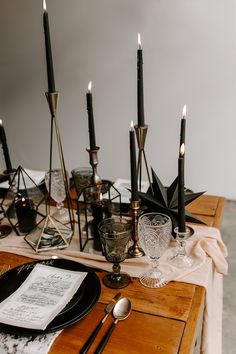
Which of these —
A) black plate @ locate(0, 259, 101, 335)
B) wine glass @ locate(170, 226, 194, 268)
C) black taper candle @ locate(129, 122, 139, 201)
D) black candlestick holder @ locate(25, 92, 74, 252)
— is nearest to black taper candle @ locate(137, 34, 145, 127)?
black taper candle @ locate(129, 122, 139, 201)

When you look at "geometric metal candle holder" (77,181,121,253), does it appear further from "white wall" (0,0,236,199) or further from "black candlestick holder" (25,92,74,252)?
"white wall" (0,0,236,199)

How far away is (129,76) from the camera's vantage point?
Answer: 2652 millimetres

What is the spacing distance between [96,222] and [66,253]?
124mm

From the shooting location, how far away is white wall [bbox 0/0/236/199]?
7.97ft

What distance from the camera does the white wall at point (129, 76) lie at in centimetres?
243

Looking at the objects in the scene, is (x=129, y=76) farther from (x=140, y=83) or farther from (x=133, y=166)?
(x=133, y=166)

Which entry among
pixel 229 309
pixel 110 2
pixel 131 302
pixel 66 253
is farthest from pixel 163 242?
pixel 110 2

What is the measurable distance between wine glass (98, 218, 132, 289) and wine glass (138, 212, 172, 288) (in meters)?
0.04

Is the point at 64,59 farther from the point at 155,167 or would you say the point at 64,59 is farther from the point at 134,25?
the point at 155,167

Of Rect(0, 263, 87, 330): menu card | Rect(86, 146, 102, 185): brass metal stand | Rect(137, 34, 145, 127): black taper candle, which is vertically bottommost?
Rect(0, 263, 87, 330): menu card

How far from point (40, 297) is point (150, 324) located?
0.27 meters

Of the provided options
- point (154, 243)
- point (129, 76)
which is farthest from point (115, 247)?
point (129, 76)

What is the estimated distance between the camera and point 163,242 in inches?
34.7

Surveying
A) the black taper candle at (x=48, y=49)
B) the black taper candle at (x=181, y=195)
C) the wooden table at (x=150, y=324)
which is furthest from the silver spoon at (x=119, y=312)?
the black taper candle at (x=48, y=49)
